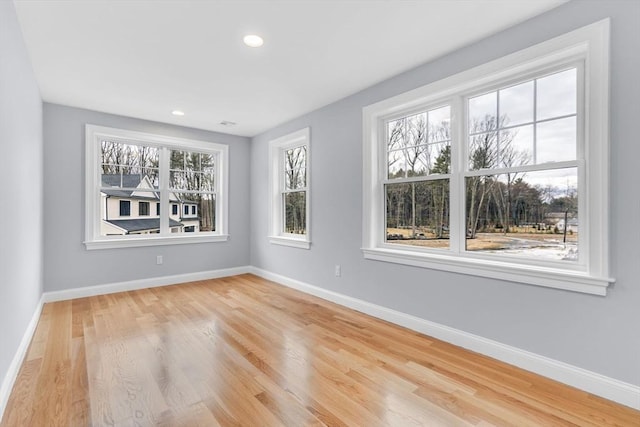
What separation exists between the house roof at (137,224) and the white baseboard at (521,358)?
127 inches

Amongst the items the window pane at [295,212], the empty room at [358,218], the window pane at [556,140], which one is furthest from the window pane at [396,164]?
the window pane at [295,212]

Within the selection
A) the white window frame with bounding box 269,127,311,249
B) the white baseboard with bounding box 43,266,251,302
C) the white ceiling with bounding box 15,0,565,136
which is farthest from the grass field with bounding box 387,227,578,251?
the white baseboard with bounding box 43,266,251,302

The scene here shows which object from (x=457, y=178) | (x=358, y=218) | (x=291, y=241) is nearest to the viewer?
(x=457, y=178)

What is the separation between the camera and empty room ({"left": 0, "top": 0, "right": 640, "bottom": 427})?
1.89m

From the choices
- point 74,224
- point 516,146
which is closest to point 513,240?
point 516,146

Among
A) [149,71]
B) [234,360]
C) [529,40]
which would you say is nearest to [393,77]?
[529,40]

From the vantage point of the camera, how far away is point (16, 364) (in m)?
2.18

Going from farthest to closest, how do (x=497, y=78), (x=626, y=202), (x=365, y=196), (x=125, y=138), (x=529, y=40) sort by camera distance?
1. (x=125, y=138)
2. (x=365, y=196)
3. (x=497, y=78)
4. (x=529, y=40)
5. (x=626, y=202)

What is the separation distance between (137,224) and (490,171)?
4.67 m

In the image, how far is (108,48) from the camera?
8.68 ft

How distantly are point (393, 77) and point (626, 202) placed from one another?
219 centimetres

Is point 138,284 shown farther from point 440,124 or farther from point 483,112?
point 483,112

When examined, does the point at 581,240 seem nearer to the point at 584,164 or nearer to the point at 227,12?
the point at 584,164

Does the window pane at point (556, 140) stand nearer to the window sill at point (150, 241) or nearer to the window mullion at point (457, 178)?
the window mullion at point (457, 178)
